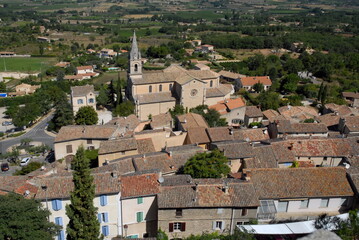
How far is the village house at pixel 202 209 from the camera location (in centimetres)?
2641

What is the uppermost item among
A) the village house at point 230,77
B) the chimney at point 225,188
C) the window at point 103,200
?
the chimney at point 225,188

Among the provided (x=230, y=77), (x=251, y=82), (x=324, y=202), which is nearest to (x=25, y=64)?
(x=230, y=77)

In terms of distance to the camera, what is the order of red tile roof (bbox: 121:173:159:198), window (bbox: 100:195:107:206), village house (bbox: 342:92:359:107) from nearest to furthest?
window (bbox: 100:195:107:206)
red tile roof (bbox: 121:173:159:198)
village house (bbox: 342:92:359:107)

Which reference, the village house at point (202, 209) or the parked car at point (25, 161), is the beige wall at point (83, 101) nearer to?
the parked car at point (25, 161)

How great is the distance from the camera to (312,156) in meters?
37.4

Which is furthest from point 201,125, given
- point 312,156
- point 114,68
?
point 114,68

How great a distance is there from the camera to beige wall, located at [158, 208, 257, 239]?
26.5 m

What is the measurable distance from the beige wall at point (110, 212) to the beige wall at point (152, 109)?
31490 mm

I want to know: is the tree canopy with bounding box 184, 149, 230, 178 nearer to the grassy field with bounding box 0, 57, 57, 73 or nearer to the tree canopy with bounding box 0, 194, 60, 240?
the tree canopy with bounding box 0, 194, 60, 240

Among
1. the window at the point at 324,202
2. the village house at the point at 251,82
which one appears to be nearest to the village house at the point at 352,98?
the village house at the point at 251,82

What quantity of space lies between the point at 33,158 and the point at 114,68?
70487 mm

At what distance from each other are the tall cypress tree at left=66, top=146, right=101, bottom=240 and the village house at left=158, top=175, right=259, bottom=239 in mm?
5453

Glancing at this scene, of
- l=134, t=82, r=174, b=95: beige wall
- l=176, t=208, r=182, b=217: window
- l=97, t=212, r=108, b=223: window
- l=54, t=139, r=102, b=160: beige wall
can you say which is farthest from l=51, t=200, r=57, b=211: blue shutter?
l=134, t=82, r=174, b=95: beige wall

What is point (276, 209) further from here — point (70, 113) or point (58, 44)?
point (58, 44)
